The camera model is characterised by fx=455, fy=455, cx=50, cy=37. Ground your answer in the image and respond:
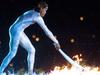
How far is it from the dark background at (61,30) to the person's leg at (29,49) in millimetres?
86

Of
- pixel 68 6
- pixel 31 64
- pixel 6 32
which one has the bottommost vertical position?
pixel 31 64

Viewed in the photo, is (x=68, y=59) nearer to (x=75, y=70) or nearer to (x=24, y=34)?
(x=75, y=70)

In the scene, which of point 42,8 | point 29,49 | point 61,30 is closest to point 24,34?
point 29,49

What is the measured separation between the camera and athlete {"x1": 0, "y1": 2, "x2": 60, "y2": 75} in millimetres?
4641

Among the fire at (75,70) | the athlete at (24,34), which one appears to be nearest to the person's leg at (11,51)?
the athlete at (24,34)

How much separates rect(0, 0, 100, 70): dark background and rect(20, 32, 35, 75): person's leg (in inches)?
3.4

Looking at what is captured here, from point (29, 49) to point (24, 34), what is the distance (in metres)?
0.16

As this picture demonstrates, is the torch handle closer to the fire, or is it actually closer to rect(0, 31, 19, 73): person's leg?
the fire

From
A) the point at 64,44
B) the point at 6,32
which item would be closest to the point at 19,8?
the point at 6,32

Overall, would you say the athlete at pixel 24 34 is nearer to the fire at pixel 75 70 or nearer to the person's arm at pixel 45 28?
the person's arm at pixel 45 28

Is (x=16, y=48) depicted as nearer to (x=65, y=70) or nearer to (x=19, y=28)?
(x=19, y=28)

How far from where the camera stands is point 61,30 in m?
5.05

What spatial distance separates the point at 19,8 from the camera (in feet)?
16.2

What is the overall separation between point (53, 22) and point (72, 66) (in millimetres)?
533
